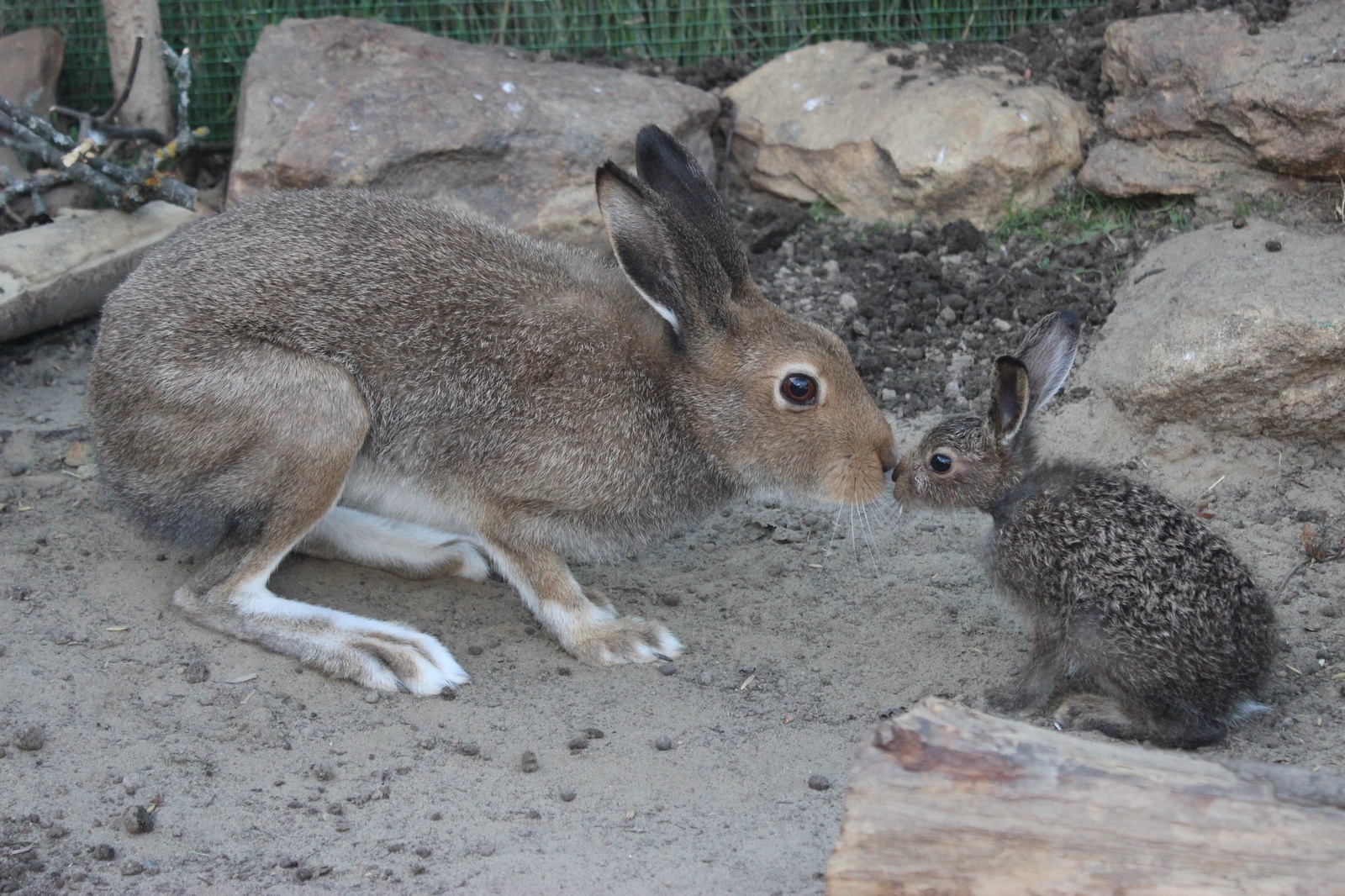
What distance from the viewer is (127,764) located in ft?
15.2

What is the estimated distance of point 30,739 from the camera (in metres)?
4.66

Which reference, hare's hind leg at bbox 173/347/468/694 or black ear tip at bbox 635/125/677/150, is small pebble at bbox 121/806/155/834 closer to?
hare's hind leg at bbox 173/347/468/694

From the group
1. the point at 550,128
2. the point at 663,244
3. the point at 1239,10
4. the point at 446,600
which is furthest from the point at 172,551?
the point at 1239,10

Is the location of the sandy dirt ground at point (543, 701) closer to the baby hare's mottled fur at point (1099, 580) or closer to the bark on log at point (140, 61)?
the baby hare's mottled fur at point (1099, 580)

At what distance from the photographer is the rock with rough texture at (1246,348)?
20.6 ft

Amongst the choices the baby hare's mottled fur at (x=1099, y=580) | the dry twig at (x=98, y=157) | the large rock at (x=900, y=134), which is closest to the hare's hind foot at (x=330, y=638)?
the baby hare's mottled fur at (x=1099, y=580)

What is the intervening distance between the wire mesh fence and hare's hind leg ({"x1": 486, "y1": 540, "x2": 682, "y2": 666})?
5.09 metres

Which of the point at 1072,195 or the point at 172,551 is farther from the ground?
the point at 1072,195

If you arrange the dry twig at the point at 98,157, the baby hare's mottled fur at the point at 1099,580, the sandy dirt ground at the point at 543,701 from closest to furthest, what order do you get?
the sandy dirt ground at the point at 543,701 < the baby hare's mottled fur at the point at 1099,580 < the dry twig at the point at 98,157

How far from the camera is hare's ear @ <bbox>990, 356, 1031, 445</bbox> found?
5055 millimetres

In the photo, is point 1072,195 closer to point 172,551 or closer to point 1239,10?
point 1239,10

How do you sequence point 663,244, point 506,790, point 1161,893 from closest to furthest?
point 1161,893
point 506,790
point 663,244

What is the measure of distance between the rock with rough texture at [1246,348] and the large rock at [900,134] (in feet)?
5.28

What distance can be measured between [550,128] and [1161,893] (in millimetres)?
6409
